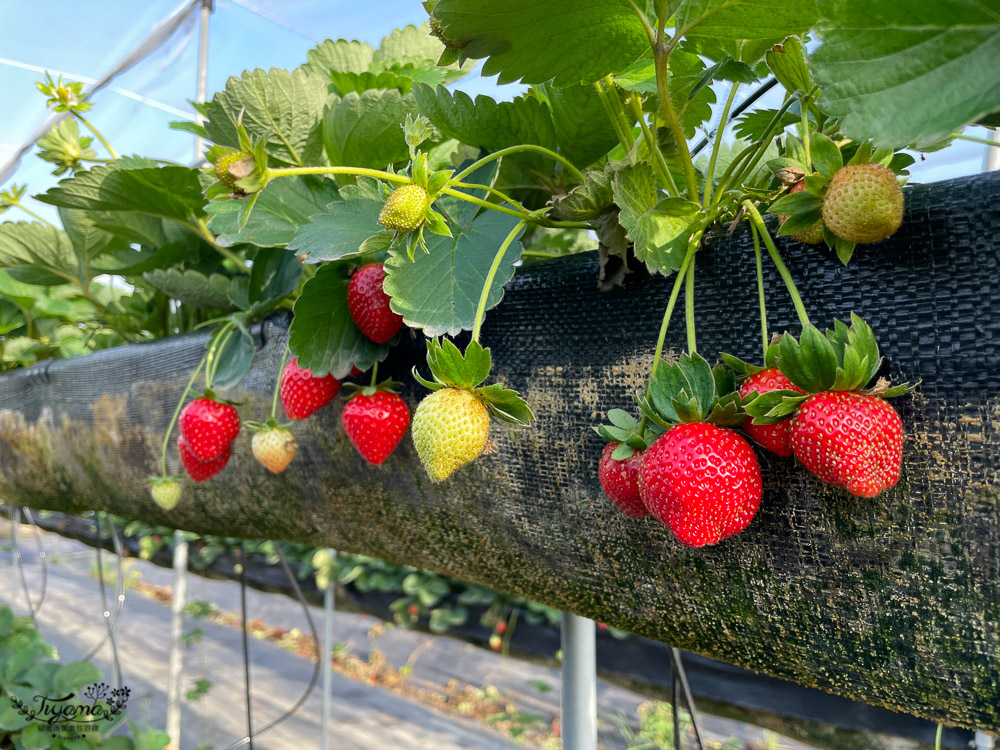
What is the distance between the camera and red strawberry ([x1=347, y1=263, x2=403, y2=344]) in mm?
381

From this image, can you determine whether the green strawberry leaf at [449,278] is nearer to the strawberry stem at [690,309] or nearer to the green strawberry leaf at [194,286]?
the strawberry stem at [690,309]

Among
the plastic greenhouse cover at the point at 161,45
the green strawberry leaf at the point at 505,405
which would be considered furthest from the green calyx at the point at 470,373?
the plastic greenhouse cover at the point at 161,45

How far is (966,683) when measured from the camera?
0.23 metres

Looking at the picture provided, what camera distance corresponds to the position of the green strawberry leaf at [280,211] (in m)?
0.42

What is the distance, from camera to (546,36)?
0.27m

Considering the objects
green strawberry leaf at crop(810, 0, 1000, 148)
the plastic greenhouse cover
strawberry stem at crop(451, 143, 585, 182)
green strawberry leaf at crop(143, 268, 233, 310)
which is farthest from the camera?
the plastic greenhouse cover

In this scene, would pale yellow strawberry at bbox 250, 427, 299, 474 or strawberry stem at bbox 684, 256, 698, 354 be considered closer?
strawberry stem at bbox 684, 256, 698, 354

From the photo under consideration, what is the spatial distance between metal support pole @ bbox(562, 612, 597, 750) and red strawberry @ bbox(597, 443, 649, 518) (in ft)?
0.99

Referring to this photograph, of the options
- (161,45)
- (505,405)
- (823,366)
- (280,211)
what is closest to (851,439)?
(823,366)

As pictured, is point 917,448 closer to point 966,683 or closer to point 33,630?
point 966,683

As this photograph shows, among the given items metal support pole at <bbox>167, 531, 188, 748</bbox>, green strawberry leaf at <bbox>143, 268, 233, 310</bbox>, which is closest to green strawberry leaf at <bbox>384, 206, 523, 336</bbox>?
green strawberry leaf at <bbox>143, 268, 233, 310</bbox>

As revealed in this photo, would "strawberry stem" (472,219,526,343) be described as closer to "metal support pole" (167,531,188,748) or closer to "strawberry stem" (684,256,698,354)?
"strawberry stem" (684,256,698,354)

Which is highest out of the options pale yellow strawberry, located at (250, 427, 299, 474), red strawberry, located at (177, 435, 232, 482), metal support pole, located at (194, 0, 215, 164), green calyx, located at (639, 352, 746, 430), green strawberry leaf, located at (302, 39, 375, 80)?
metal support pole, located at (194, 0, 215, 164)

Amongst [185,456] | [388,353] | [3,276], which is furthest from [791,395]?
[3,276]
